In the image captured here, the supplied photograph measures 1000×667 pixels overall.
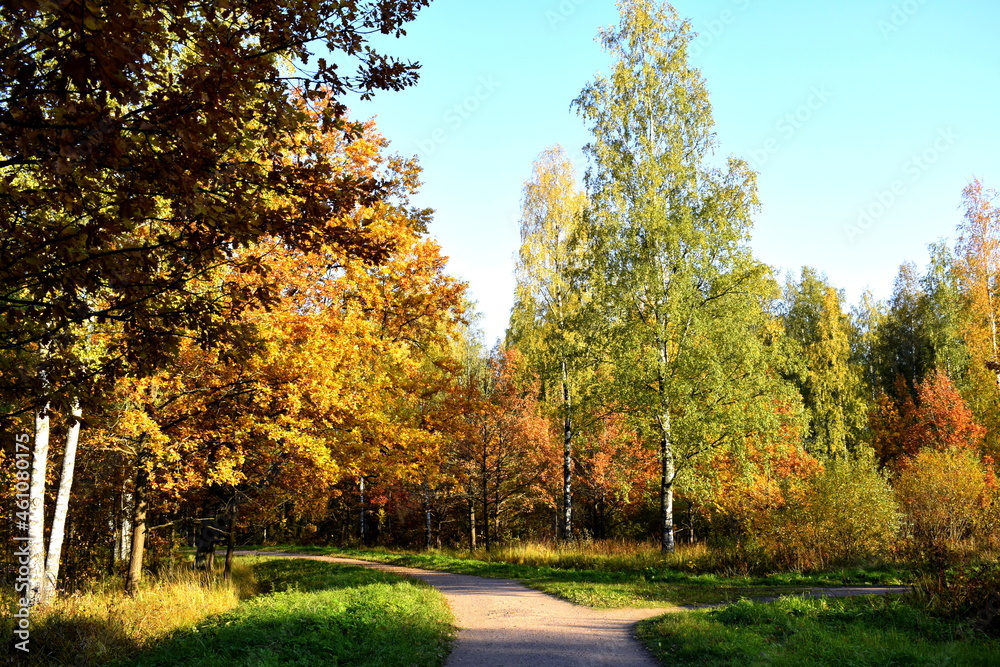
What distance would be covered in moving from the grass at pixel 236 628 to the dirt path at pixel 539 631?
0.44 meters

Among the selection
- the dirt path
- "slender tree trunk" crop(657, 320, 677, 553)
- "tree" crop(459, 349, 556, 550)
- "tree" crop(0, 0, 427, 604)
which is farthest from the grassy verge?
"tree" crop(0, 0, 427, 604)

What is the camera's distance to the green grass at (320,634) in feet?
20.0

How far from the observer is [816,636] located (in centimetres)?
713

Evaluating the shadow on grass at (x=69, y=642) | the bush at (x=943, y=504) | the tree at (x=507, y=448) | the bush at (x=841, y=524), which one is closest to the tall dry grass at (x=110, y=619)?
the shadow on grass at (x=69, y=642)

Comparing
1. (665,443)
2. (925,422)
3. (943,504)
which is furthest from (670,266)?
(925,422)

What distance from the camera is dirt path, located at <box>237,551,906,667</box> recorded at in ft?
23.2

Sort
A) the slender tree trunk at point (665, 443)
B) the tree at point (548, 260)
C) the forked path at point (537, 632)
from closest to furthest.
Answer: the forked path at point (537, 632)
the slender tree trunk at point (665, 443)
the tree at point (548, 260)

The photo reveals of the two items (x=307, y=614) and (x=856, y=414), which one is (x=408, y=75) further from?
(x=856, y=414)

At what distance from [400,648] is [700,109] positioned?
16.1 m

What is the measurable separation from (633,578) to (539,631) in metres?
6.43

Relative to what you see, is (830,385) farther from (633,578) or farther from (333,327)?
(333,327)

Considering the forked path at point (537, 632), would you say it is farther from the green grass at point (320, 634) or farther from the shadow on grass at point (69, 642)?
the shadow on grass at point (69, 642)

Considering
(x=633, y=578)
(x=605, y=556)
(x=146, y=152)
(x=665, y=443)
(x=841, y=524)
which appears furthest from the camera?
(x=605, y=556)
